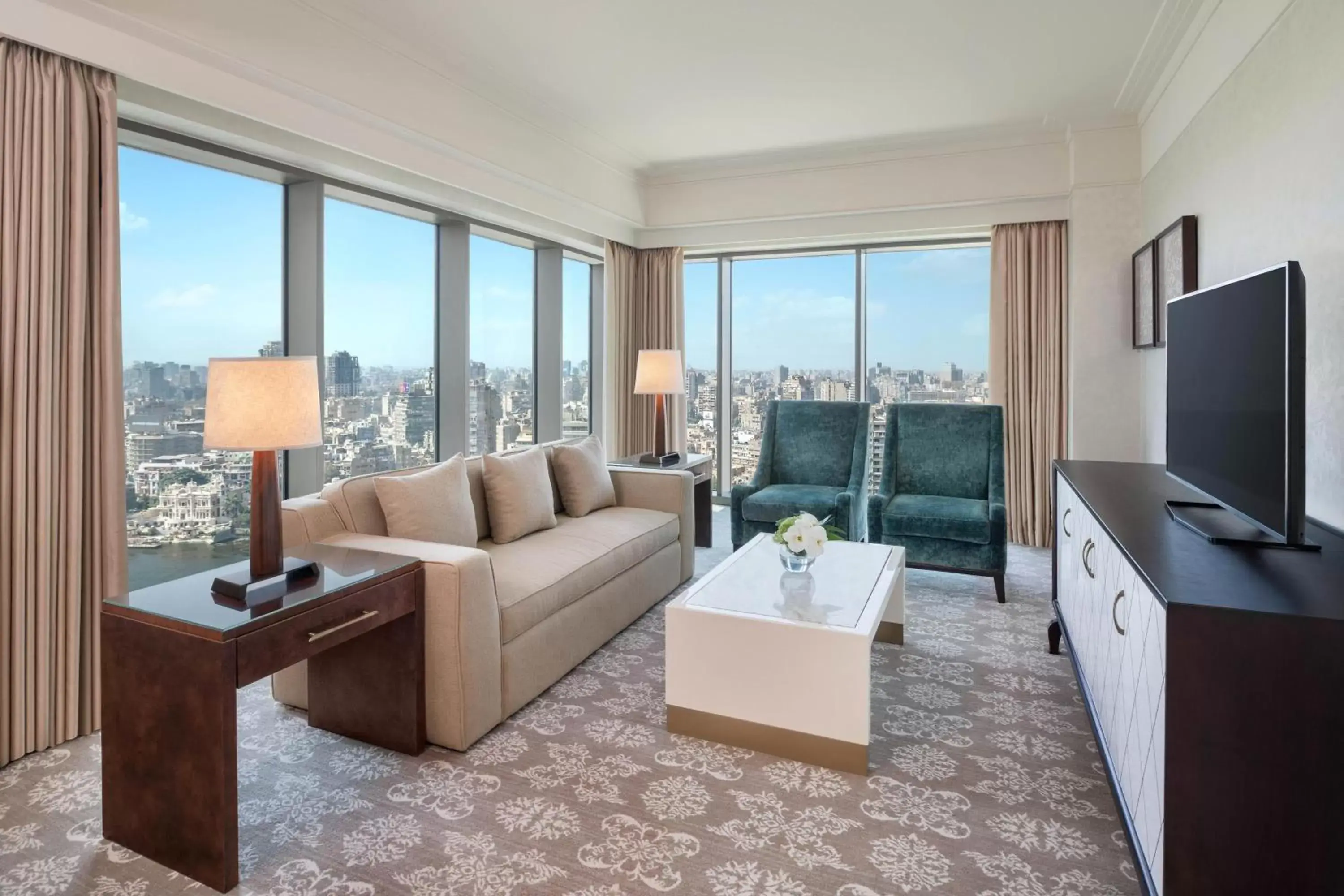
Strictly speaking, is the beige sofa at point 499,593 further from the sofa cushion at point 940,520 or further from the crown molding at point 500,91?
the crown molding at point 500,91

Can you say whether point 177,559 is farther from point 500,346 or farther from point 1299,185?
point 1299,185

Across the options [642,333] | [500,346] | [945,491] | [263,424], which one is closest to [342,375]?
[500,346]

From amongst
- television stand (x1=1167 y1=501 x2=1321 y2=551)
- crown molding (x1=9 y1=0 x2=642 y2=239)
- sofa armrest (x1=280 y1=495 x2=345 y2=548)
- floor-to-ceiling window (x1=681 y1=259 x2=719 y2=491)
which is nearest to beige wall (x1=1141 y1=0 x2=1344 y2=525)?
television stand (x1=1167 y1=501 x2=1321 y2=551)

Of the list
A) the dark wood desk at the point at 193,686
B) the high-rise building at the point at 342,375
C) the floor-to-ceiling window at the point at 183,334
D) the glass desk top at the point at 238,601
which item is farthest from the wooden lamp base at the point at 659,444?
the dark wood desk at the point at 193,686

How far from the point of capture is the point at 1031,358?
5.15 m

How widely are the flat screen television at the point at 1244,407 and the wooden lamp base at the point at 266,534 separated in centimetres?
246

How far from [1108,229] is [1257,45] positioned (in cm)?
202

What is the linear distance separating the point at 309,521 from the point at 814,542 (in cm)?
182

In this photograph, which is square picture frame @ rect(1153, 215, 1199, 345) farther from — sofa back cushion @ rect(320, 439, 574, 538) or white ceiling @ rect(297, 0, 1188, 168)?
sofa back cushion @ rect(320, 439, 574, 538)

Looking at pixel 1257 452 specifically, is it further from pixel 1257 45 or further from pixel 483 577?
pixel 483 577

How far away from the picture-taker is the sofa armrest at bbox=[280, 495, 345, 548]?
8.29 ft

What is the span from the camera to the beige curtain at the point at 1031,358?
16.6ft

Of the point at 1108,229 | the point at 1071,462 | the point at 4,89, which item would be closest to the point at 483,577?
the point at 4,89

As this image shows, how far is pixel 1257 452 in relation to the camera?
5.79 feet
